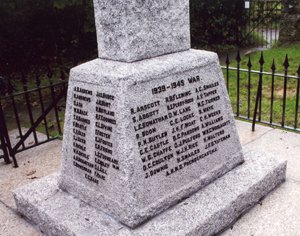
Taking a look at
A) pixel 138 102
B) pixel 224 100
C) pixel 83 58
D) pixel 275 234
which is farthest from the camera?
pixel 83 58

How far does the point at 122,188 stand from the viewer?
2.83m

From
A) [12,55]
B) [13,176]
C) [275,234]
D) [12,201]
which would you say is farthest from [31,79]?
[275,234]

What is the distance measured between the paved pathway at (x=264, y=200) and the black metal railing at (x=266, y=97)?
32 centimetres

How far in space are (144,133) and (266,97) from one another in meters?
4.63

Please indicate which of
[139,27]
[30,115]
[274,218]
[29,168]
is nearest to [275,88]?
[274,218]

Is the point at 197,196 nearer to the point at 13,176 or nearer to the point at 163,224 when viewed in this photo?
the point at 163,224

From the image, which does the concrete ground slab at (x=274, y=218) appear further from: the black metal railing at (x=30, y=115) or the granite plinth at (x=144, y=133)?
the black metal railing at (x=30, y=115)

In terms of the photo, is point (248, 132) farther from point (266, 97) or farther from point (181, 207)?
point (181, 207)

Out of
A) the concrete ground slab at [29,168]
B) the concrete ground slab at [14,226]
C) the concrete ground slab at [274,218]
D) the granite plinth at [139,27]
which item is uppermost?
the granite plinth at [139,27]

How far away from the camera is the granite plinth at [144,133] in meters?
2.81

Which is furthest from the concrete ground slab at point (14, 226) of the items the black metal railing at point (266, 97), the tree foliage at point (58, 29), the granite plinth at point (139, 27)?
the tree foliage at point (58, 29)

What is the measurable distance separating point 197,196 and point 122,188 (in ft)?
2.40

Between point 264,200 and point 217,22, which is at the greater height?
point 217,22

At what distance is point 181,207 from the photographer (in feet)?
10.0
